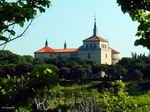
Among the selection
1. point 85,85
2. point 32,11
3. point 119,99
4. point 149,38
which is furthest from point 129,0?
point 85,85

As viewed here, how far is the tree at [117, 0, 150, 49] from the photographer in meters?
7.85

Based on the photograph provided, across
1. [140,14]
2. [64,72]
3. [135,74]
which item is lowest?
[140,14]

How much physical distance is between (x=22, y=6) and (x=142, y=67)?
143 m

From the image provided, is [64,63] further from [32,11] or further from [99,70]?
[32,11]

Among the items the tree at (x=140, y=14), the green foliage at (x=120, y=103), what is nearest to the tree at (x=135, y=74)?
the green foliage at (x=120, y=103)

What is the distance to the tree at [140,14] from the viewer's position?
7852mm

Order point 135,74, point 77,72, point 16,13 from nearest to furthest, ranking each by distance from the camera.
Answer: point 16,13 → point 135,74 → point 77,72

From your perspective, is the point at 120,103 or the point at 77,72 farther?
the point at 77,72

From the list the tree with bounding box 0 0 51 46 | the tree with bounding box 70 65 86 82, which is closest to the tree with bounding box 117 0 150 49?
the tree with bounding box 0 0 51 46

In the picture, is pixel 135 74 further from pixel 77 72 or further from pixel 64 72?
pixel 64 72

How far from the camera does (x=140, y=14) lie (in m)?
8.34

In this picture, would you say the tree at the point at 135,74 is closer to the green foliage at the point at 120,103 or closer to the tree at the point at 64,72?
the tree at the point at 64,72

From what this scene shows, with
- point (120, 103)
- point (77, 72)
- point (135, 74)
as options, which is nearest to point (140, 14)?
point (120, 103)

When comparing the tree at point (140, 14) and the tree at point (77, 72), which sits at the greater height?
the tree at point (77, 72)
